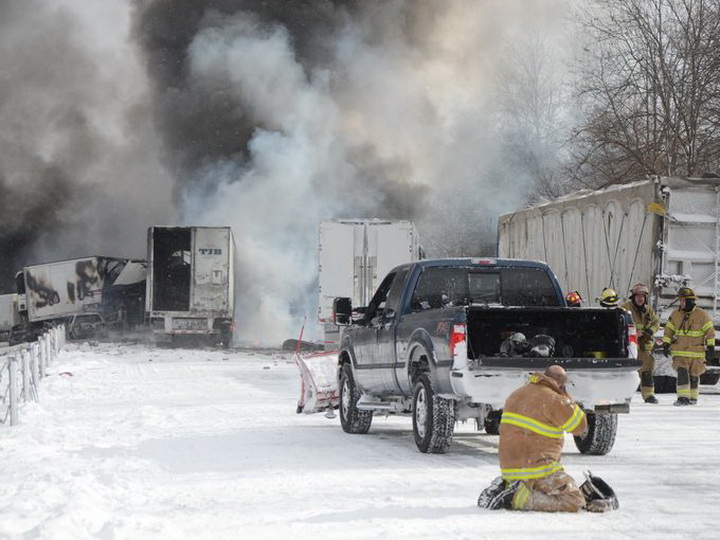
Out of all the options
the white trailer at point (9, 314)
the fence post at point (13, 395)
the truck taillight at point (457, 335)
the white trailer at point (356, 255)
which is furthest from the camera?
the white trailer at point (9, 314)

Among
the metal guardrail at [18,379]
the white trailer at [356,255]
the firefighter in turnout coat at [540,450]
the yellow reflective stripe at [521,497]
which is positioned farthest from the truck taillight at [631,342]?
the white trailer at [356,255]

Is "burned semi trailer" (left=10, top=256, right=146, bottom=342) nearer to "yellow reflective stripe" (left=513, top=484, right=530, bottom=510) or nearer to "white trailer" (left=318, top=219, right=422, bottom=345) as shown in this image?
"white trailer" (left=318, top=219, right=422, bottom=345)

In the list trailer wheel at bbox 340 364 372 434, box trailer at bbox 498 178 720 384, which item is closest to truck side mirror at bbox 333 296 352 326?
trailer wheel at bbox 340 364 372 434

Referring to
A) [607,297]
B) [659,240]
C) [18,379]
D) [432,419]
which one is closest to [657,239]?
[659,240]

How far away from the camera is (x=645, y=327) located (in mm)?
15328

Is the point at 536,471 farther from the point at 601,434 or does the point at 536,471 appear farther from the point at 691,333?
the point at 691,333

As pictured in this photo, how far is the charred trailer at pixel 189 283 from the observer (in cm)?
3269

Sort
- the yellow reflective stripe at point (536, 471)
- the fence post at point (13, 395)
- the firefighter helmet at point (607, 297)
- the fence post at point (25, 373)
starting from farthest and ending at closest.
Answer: the fence post at point (25, 373) → the firefighter helmet at point (607, 297) → the fence post at point (13, 395) → the yellow reflective stripe at point (536, 471)

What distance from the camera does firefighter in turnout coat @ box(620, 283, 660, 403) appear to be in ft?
50.3

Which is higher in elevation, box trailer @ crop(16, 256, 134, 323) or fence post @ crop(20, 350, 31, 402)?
box trailer @ crop(16, 256, 134, 323)

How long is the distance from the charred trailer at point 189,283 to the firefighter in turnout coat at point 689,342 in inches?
764

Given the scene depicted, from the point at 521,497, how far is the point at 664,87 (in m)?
24.4

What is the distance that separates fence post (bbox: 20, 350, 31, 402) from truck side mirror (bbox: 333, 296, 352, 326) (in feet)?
16.1

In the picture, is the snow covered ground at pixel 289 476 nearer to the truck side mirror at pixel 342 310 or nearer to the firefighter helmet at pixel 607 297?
the truck side mirror at pixel 342 310
